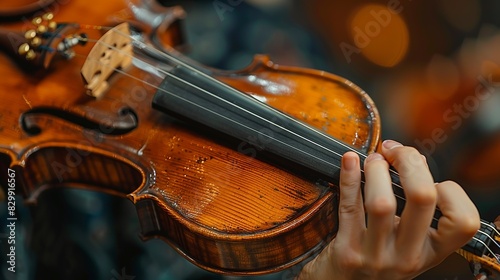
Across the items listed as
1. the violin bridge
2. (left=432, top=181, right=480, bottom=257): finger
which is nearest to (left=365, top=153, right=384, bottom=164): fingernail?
(left=432, top=181, right=480, bottom=257): finger

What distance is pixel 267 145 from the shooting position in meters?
1.02

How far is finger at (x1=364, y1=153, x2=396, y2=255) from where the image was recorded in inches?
31.7

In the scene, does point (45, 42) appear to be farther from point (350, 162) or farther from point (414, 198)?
point (414, 198)

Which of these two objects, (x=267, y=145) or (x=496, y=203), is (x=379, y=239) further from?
(x=496, y=203)

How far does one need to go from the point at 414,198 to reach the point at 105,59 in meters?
0.80

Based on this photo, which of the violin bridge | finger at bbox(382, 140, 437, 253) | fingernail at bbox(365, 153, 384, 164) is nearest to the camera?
finger at bbox(382, 140, 437, 253)

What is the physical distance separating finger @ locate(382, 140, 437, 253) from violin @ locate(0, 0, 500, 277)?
0.20 feet

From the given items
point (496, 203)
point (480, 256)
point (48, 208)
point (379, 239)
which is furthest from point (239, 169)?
point (496, 203)

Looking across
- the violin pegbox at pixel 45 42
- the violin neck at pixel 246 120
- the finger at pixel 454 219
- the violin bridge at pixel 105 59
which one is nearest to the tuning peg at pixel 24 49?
the violin pegbox at pixel 45 42

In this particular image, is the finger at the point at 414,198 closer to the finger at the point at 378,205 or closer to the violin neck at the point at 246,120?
the finger at the point at 378,205

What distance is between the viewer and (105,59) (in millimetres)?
1248

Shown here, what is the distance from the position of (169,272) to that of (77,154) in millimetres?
429

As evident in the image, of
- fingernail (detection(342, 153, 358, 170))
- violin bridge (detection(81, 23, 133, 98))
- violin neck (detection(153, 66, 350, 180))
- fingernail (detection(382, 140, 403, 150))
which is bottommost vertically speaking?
violin bridge (detection(81, 23, 133, 98))

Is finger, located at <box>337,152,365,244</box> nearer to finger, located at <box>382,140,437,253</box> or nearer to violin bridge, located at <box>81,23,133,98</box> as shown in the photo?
finger, located at <box>382,140,437,253</box>
